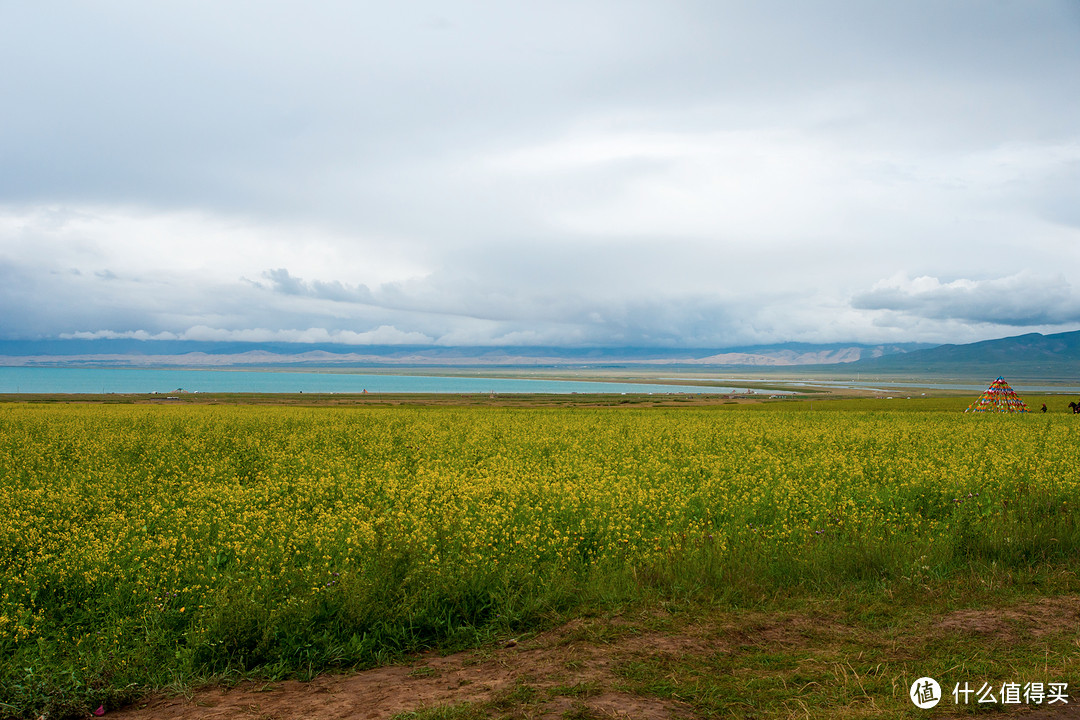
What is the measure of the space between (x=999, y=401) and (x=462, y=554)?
64849mm

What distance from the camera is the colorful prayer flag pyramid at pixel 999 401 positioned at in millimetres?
55250

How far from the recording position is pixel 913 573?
884cm

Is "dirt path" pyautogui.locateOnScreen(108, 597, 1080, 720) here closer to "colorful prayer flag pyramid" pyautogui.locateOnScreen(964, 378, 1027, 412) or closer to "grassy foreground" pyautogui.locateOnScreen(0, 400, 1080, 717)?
"grassy foreground" pyautogui.locateOnScreen(0, 400, 1080, 717)

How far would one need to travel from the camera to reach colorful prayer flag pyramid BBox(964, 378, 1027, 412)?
55.2 m

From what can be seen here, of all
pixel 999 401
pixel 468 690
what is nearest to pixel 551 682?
pixel 468 690

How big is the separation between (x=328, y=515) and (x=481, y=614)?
13.9 feet

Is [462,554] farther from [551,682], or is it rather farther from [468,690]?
[551,682]

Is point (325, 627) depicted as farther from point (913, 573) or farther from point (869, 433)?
point (869, 433)

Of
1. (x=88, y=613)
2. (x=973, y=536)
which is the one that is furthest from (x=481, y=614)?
(x=973, y=536)

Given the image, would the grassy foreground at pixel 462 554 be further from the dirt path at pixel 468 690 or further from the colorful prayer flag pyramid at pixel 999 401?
the colorful prayer flag pyramid at pixel 999 401

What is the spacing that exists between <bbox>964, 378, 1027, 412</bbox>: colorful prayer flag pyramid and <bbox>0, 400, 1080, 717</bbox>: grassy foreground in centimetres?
4610

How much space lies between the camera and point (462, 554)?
884cm

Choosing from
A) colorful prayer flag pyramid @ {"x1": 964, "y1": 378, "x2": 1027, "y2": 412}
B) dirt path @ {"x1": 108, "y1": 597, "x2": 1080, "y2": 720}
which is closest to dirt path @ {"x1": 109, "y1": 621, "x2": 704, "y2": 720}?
dirt path @ {"x1": 108, "y1": 597, "x2": 1080, "y2": 720}

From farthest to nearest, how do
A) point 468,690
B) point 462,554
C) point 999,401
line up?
1. point 999,401
2. point 462,554
3. point 468,690
